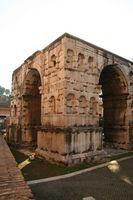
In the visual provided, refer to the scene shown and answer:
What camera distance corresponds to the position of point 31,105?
59.4 ft

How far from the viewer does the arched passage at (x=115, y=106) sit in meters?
16.2

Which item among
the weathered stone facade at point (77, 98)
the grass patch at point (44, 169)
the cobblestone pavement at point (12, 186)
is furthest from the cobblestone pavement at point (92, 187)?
the weathered stone facade at point (77, 98)

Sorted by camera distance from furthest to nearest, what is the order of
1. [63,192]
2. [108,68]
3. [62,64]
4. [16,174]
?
[108,68]
[62,64]
[63,192]
[16,174]

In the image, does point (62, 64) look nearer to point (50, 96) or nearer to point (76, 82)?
point (76, 82)

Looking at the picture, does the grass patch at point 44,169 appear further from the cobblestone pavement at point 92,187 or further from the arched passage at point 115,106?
the arched passage at point 115,106

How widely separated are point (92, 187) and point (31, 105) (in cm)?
1123

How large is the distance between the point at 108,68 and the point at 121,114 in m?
3.79

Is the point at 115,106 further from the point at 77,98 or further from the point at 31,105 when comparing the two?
the point at 31,105

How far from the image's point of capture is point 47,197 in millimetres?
7090

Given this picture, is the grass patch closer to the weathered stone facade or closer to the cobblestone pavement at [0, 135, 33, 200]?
the weathered stone facade

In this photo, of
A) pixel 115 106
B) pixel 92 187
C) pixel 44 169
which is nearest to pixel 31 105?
pixel 115 106

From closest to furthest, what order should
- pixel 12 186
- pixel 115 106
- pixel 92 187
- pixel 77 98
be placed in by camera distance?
pixel 12 186 → pixel 92 187 → pixel 77 98 → pixel 115 106

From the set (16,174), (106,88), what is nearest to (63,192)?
(16,174)

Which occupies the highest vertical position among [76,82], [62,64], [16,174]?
[62,64]
